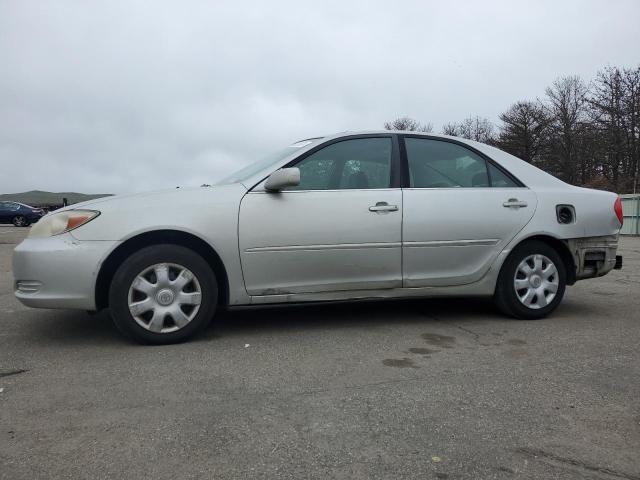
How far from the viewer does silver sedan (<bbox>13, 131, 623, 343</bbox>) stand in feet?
12.1

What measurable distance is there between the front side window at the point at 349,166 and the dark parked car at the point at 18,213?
31960mm

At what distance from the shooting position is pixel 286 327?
4367 millimetres

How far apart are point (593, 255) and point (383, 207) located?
81.5 inches

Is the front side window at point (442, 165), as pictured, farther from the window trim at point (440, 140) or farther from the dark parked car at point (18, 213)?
the dark parked car at point (18, 213)

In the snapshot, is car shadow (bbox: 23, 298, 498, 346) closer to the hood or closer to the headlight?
the headlight

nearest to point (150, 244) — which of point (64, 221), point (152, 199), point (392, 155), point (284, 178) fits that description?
point (152, 199)

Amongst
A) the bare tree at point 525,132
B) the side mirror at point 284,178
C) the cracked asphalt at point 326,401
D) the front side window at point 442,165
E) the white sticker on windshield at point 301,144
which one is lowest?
the cracked asphalt at point 326,401

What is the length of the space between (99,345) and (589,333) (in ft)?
12.2

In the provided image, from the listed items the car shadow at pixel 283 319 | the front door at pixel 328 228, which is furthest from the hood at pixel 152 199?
the car shadow at pixel 283 319

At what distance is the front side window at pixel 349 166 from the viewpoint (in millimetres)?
4203

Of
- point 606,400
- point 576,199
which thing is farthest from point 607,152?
point 606,400

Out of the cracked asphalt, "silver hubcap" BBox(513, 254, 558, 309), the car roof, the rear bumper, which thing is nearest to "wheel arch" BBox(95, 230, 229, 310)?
the cracked asphalt

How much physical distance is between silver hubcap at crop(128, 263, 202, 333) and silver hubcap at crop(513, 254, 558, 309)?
2.71 meters

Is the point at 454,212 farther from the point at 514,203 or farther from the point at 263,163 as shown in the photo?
the point at 263,163
